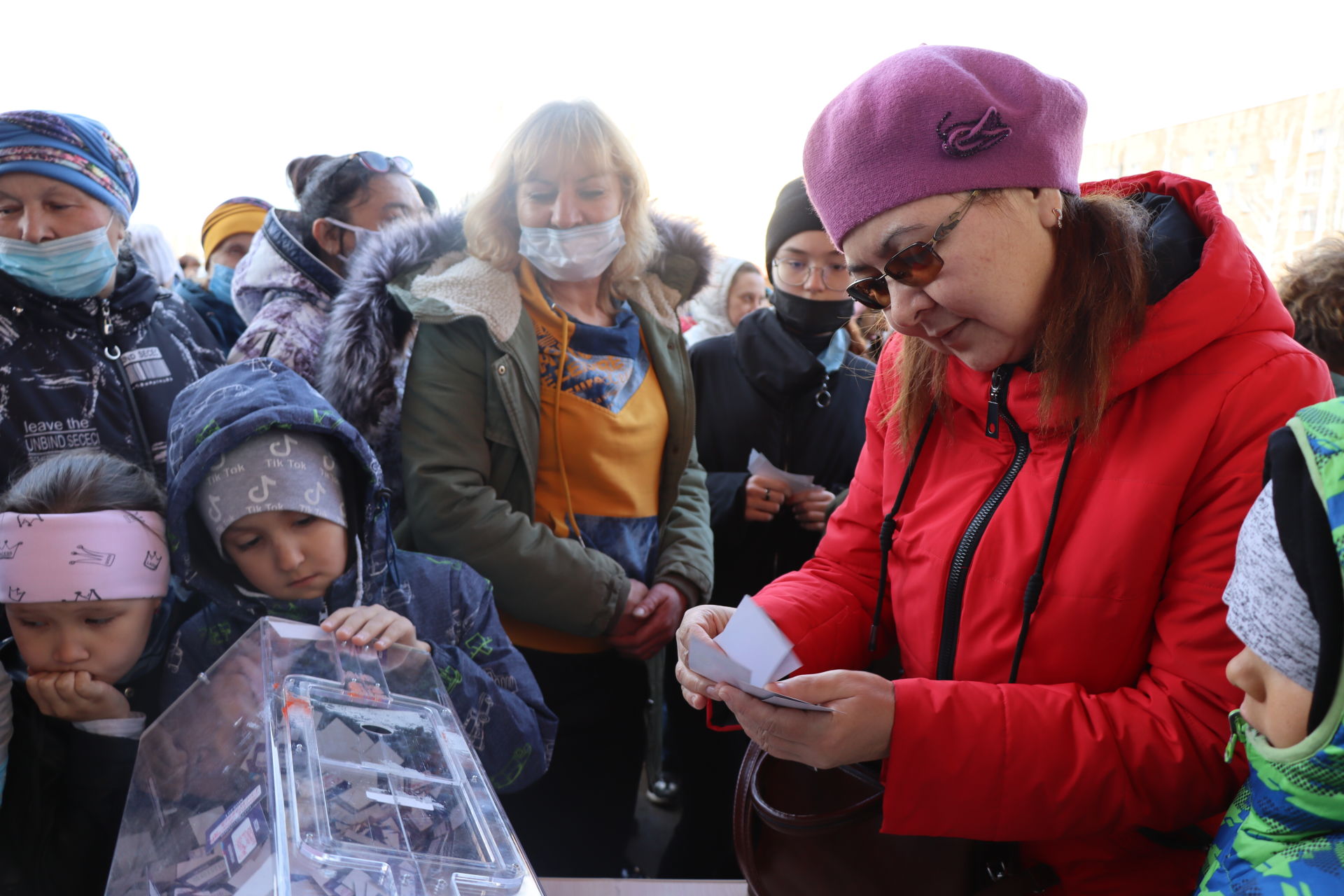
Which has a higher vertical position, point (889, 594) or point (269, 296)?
point (269, 296)

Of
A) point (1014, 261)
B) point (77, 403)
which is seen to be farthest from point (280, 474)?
point (1014, 261)

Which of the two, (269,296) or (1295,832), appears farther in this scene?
(269,296)

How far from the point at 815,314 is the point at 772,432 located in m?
0.39

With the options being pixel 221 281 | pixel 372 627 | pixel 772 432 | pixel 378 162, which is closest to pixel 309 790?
pixel 372 627

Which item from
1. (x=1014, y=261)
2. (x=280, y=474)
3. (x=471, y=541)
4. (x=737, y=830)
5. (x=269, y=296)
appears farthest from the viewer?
(x=269, y=296)

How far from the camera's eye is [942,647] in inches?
47.9

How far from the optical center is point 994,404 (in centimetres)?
123

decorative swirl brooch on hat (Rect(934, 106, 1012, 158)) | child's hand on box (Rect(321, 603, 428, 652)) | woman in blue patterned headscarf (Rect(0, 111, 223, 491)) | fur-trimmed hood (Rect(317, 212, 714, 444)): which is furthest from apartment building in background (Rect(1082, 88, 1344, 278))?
woman in blue patterned headscarf (Rect(0, 111, 223, 491))

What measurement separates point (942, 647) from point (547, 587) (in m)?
1.08

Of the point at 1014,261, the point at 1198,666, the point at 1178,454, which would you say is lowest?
the point at 1198,666

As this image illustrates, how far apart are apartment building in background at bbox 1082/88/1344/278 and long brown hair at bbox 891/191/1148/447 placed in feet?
9.66

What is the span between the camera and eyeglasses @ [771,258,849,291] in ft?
8.41

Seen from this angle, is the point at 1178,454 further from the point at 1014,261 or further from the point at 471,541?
the point at 471,541

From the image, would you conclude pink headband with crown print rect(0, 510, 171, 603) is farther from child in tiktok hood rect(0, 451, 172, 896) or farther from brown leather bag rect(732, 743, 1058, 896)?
brown leather bag rect(732, 743, 1058, 896)
